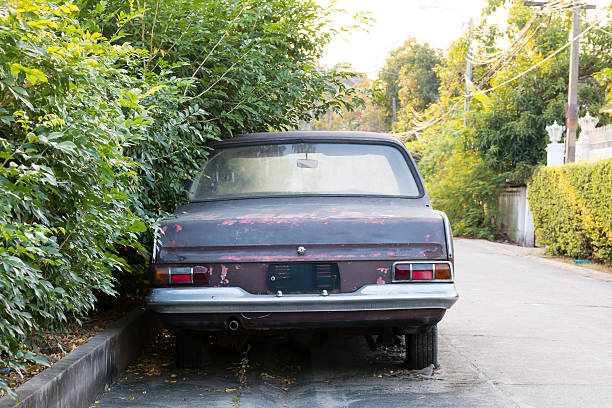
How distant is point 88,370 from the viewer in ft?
15.5

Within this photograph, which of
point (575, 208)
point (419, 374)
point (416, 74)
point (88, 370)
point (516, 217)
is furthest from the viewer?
point (416, 74)

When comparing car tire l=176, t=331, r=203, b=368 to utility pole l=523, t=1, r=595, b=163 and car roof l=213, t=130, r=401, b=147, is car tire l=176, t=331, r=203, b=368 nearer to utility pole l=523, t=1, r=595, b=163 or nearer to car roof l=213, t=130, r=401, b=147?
car roof l=213, t=130, r=401, b=147

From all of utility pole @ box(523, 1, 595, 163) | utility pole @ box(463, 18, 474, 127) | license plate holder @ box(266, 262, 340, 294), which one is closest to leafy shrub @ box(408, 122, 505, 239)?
utility pole @ box(463, 18, 474, 127)

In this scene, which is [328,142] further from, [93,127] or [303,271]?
[93,127]

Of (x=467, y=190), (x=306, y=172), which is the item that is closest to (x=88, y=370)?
(x=306, y=172)

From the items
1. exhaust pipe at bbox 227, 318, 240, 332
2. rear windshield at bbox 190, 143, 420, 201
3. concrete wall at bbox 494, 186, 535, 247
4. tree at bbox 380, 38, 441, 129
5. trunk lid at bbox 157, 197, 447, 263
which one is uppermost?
tree at bbox 380, 38, 441, 129

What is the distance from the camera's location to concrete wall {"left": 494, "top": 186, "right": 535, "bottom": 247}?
2566cm

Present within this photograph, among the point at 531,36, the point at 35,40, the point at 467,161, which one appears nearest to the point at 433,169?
the point at 467,161

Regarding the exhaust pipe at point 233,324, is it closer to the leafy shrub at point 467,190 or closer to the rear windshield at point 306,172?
the rear windshield at point 306,172

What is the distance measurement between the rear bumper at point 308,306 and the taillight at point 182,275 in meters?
0.05

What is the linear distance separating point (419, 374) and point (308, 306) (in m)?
1.28

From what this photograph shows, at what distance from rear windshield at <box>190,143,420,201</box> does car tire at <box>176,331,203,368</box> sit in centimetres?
106

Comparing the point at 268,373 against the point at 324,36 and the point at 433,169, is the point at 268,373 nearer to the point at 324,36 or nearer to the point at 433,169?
the point at 324,36

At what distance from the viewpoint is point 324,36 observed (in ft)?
28.5
